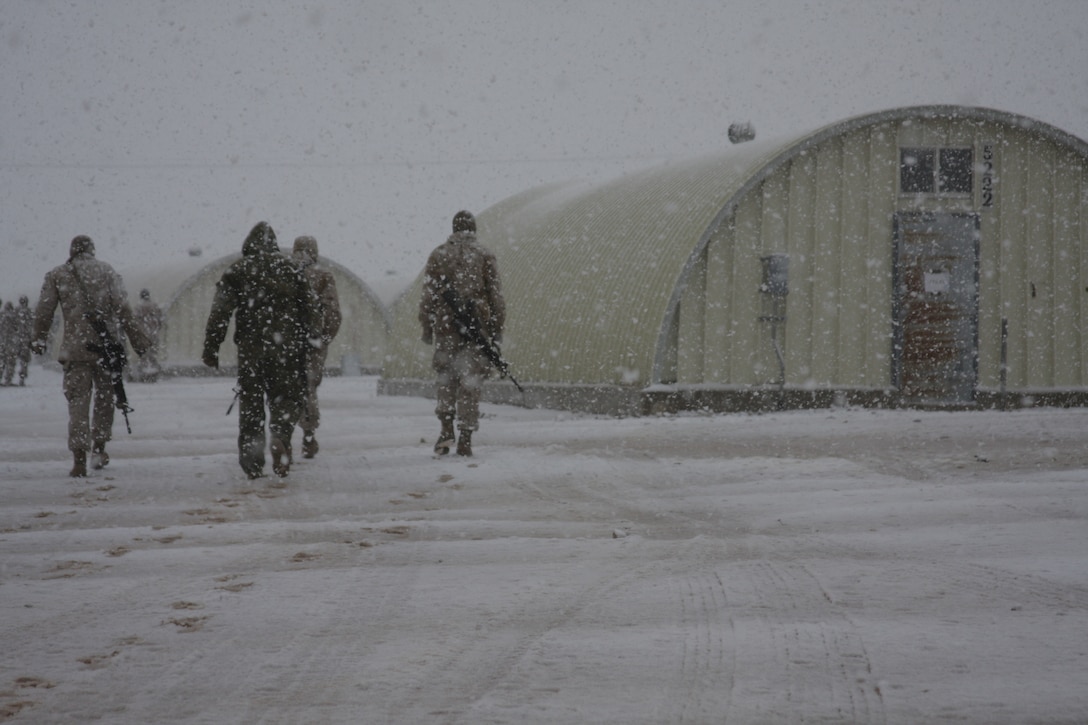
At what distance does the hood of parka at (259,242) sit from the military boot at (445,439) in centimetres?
207

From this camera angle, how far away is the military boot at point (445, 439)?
10375 mm

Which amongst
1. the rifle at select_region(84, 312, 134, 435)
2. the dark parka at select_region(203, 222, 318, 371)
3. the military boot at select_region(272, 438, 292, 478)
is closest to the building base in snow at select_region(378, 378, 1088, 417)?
the dark parka at select_region(203, 222, 318, 371)

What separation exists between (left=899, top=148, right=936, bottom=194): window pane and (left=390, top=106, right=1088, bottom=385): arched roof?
0.53m

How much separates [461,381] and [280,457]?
5.79ft

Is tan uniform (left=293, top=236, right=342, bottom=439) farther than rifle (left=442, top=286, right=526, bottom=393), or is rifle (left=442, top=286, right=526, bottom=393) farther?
tan uniform (left=293, top=236, right=342, bottom=439)

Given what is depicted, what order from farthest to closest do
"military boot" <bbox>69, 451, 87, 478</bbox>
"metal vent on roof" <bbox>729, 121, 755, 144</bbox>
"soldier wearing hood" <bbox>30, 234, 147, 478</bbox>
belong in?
"metal vent on roof" <bbox>729, 121, 755, 144</bbox>
"soldier wearing hood" <bbox>30, 234, 147, 478</bbox>
"military boot" <bbox>69, 451, 87, 478</bbox>

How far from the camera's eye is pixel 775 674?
12.4ft

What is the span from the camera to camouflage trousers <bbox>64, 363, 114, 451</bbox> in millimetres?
9516

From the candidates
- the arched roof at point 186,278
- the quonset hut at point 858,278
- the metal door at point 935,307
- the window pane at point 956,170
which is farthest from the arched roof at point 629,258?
the arched roof at point 186,278

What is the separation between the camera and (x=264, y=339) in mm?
9320

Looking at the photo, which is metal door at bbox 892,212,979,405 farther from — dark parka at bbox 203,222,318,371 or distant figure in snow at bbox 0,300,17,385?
distant figure in snow at bbox 0,300,17,385

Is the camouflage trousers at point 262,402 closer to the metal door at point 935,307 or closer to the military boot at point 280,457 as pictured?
the military boot at point 280,457

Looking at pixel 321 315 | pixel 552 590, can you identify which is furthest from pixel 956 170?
pixel 552 590

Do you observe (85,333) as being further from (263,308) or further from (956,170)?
(956,170)
